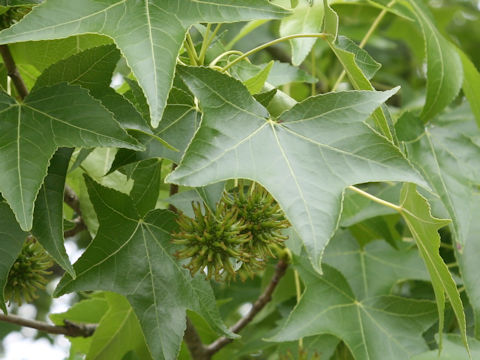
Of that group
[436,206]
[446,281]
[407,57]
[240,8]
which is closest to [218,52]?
[240,8]

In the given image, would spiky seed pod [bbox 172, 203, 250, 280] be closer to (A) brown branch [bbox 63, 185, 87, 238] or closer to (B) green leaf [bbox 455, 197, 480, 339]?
(A) brown branch [bbox 63, 185, 87, 238]

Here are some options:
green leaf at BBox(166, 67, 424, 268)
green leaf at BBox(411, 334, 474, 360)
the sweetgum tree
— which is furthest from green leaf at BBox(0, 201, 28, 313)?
green leaf at BBox(411, 334, 474, 360)

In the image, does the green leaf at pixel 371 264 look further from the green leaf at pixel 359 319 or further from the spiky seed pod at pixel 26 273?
the spiky seed pod at pixel 26 273

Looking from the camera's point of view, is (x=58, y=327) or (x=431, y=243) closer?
(x=431, y=243)

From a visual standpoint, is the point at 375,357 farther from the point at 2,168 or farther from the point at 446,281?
the point at 2,168

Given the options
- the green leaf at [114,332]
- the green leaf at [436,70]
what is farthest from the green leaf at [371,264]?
the green leaf at [114,332]

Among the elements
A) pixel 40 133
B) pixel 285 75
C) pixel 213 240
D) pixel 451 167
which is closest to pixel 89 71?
pixel 40 133

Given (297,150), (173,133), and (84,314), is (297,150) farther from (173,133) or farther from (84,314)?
(84,314)
